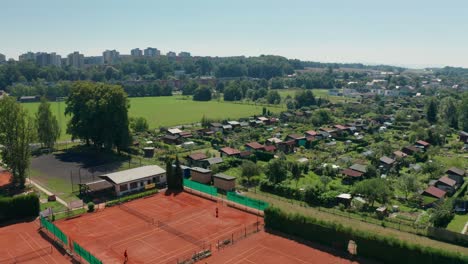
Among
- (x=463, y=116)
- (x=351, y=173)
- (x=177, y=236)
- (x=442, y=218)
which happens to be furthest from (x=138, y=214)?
(x=463, y=116)

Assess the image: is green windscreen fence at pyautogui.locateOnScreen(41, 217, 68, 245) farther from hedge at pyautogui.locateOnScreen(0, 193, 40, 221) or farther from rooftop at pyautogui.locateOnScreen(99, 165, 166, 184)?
rooftop at pyautogui.locateOnScreen(99, 165, 166, 184)

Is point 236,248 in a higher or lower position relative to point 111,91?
lower

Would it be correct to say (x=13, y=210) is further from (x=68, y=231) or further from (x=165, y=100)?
(x=165, y=100)

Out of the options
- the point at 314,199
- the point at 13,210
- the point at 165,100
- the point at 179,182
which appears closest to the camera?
Answer: the point at 13,210

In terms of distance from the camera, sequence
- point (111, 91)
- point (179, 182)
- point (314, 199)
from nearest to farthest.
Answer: point (314, 199), point (179, 182), point (111, 91)

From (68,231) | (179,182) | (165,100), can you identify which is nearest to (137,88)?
(165,100)

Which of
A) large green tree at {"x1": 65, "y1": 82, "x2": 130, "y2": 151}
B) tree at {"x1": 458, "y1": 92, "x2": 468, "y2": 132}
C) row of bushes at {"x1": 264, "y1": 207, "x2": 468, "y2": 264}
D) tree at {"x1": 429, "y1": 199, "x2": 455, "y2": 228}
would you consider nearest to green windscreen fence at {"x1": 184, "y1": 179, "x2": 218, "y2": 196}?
row of bushes at {"x1": 264, "y1": 207, "x2": 468, "y2": 264}

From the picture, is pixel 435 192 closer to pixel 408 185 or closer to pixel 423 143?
pixel 408 185
